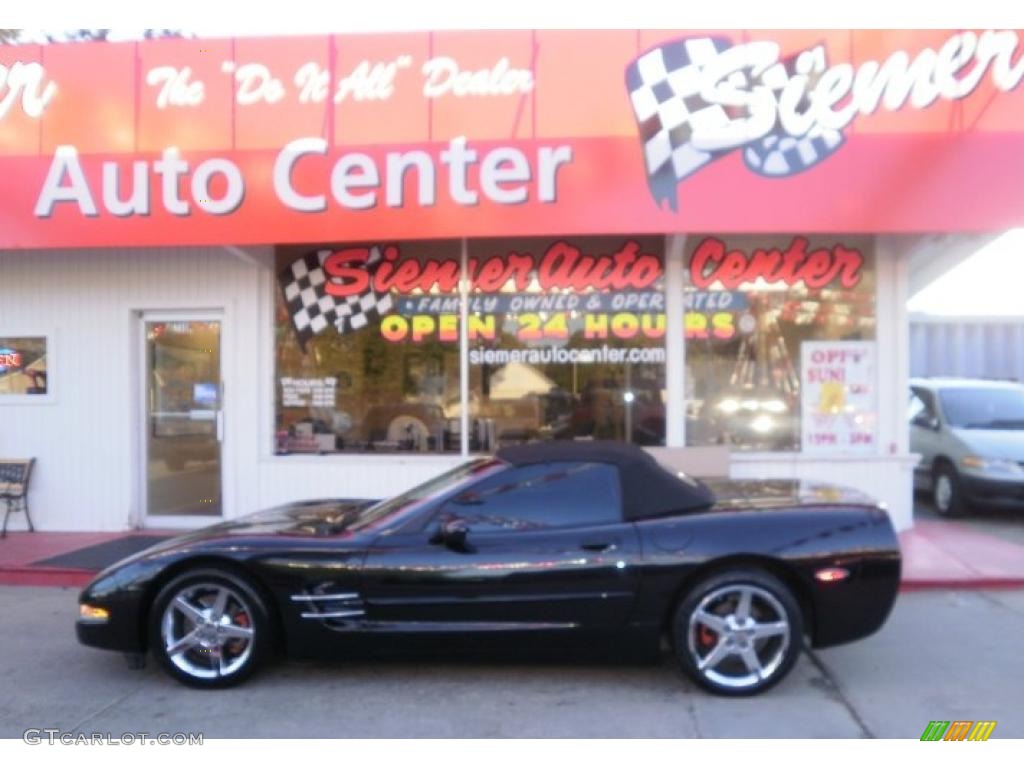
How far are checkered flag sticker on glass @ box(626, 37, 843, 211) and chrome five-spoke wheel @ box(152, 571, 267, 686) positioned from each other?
194 inches

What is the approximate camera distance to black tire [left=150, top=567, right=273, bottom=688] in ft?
17.6

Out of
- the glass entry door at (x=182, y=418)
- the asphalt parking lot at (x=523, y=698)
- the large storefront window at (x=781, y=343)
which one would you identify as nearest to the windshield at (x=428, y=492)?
the asphalt parking lot at (x=523, y=698)

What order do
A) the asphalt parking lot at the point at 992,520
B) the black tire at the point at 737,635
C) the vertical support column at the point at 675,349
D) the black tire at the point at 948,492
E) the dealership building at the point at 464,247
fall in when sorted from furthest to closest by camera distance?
the black tire at the point at 948,492 < the asphalt parking lot at the point at 992,520 < the vertical support column at the point at 675,349 < the dealership building at the point at 464,247 < the black tire at the point at 737,635

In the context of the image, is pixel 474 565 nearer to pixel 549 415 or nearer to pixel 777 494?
pixel 777 494

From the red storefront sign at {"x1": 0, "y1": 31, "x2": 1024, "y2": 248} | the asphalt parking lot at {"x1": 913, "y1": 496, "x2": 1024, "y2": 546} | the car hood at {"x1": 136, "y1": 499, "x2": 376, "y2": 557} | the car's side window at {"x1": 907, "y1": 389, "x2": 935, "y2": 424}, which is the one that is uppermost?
the red storefront sign at {"x1": 0, "y1": 31, "x2": 1024, "y2": 248}

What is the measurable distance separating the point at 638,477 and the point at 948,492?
7.08 meters

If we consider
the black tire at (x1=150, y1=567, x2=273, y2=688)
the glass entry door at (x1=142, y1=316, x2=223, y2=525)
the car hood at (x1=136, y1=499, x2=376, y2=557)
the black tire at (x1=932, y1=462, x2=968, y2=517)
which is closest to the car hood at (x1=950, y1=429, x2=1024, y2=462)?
the black tire at (x1=932, y1=462, x2=968, y2=517)

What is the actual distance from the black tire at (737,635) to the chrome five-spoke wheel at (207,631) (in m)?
2.31

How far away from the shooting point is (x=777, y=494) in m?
5.93

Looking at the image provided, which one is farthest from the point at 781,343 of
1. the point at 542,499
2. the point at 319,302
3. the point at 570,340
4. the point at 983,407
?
the point at 542,499

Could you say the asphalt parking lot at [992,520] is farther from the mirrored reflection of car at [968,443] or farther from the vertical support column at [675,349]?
the vertical support column at [675,349]

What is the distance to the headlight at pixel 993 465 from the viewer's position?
418 inches

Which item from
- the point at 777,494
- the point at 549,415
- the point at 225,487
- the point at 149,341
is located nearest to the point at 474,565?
the point at 777,494

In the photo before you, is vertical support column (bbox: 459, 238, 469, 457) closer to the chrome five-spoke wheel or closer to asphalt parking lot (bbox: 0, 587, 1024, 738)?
asphalt parking lot (bbox: 0, 587, 1024, 738)
